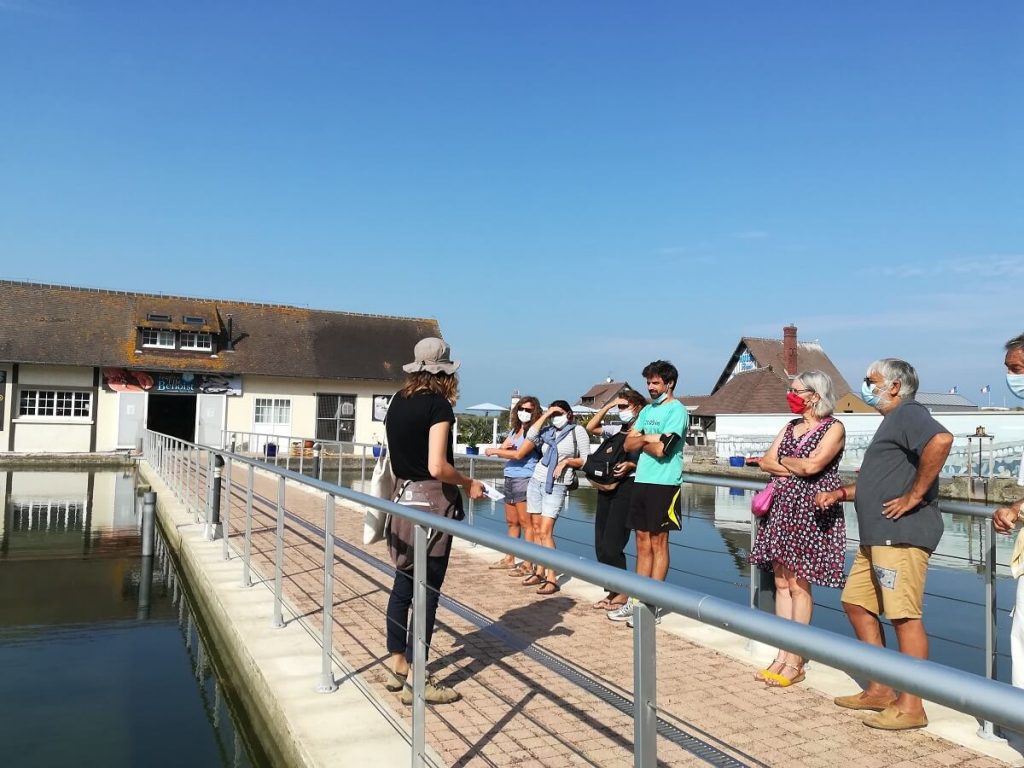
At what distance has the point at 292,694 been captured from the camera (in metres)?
4.04

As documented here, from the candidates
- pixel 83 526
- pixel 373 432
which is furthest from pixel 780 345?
pixel 83 526

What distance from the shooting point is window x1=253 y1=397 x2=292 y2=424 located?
31.2 meters

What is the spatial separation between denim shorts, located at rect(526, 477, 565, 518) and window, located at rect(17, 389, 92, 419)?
2588 cm

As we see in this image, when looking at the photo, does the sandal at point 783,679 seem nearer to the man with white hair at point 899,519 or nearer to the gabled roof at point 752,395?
the man with white hair at point 899,519

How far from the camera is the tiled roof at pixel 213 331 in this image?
2827 cm

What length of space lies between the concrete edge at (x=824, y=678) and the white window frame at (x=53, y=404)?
26355 mm

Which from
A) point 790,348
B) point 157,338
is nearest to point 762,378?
point 790,348

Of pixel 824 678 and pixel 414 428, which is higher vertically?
pixel 414 428

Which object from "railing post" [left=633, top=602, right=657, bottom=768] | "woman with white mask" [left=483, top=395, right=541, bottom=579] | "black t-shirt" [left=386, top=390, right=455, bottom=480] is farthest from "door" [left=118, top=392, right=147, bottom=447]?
"railing post" [left=633, top=602, right=657, bottom=768]

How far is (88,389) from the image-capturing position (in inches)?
1114

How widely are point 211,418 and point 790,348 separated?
1171 inches

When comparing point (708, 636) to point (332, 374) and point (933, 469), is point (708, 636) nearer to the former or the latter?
point (933, 469)

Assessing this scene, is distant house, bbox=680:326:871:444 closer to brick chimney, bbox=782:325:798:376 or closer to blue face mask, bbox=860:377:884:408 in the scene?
brick chimney, bbox=782:325:798:376

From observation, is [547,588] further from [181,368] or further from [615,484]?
[181,368]
